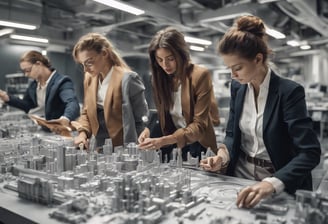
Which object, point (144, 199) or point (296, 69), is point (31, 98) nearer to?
point (144, 199)

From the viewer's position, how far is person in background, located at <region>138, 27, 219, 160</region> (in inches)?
61.7

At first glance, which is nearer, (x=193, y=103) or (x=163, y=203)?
(x=163, y=203)

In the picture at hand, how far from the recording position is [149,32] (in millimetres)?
6605

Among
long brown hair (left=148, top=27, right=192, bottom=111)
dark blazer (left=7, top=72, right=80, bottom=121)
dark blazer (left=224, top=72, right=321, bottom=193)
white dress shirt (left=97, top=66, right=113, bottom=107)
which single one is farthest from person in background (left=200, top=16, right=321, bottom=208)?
dark blazer (left=7, top=72, right=80, bottom=121)

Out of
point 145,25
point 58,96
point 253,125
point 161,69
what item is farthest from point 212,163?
point 145,25

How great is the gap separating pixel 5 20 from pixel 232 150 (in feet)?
11.9

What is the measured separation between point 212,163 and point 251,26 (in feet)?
1.80

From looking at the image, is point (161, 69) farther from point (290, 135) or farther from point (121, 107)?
point (290, 135)

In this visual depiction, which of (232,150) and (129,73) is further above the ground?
(129,73)

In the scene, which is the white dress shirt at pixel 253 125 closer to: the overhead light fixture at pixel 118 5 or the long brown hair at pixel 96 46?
the long brown hair at pixel 96 46

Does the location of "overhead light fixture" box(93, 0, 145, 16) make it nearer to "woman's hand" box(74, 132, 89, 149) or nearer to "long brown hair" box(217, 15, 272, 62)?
"woman's hand" box(74, 132, 89, 149)

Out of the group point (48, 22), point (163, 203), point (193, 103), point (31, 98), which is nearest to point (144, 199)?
point (163, 203)

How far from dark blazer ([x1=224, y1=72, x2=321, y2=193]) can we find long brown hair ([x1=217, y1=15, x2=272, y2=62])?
0.13 metres

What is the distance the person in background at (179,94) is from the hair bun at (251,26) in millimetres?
440
